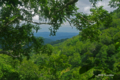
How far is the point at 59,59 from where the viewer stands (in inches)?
470

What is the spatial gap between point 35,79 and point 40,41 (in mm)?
10447

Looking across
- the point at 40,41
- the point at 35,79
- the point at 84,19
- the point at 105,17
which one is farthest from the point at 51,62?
the point at 105,17

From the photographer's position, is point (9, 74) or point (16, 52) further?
point (9, 74)

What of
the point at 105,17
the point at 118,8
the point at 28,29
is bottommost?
the point at 28,29

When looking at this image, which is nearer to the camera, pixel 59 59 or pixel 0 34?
pixel 0 34

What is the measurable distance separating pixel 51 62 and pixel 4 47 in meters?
7.38

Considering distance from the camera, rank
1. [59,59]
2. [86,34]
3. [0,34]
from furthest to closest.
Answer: [59,59] < [86,34] < [0,34]

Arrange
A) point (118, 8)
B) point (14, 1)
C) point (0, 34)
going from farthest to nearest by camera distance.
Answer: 1. point (118, 8)
2. point (0, 34)
3. point (14, 1)

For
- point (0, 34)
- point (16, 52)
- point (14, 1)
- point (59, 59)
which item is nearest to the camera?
point (14, 1)

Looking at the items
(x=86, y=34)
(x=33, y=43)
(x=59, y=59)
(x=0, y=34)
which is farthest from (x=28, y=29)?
(x=59, y=59)

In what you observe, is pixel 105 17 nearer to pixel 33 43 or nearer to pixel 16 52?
pixel 33 43

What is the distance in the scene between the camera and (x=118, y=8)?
899 cm

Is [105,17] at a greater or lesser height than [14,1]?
greater

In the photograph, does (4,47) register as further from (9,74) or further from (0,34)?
(9,74)
